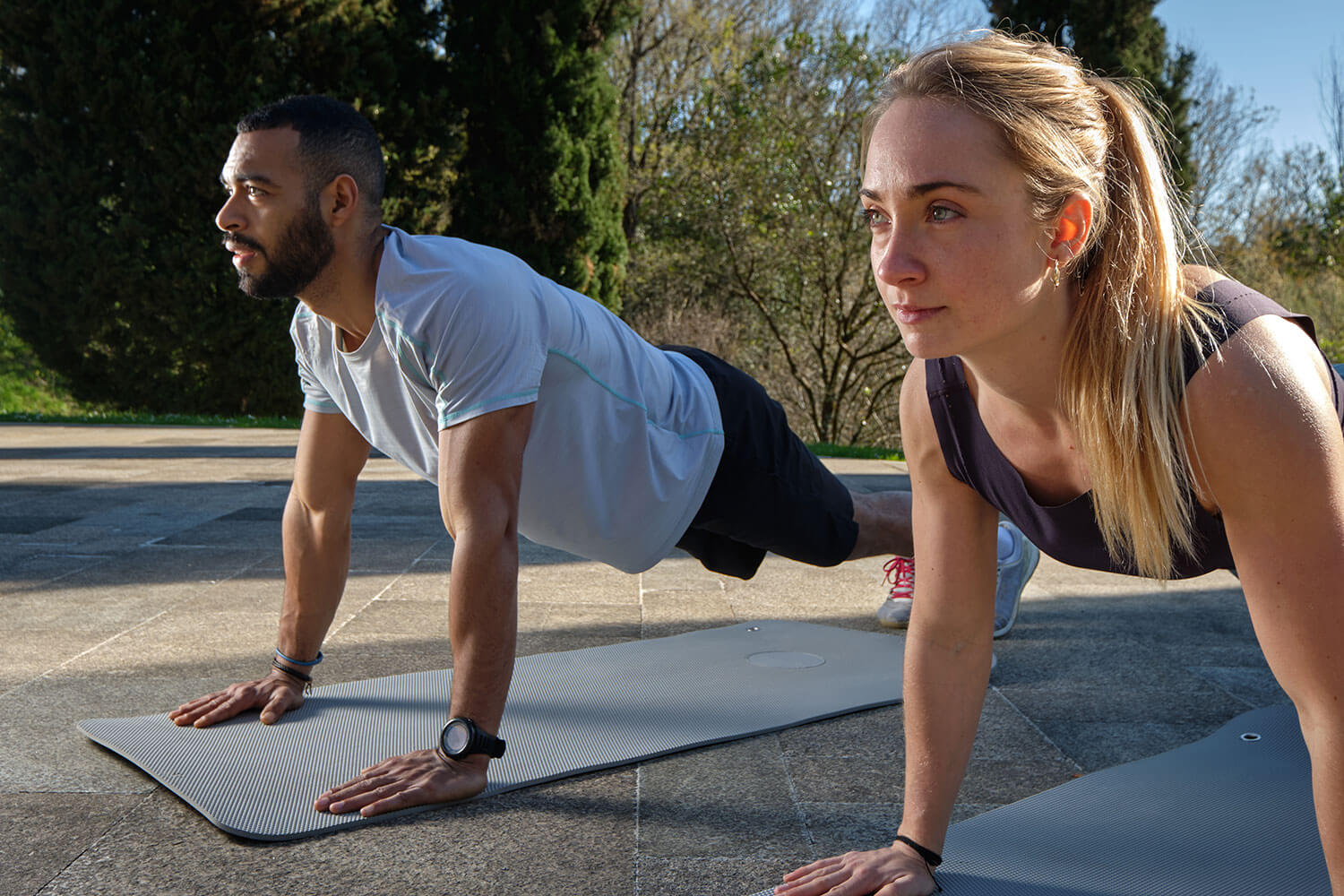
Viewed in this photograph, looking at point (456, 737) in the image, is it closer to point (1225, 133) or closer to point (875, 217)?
point (875, 217)

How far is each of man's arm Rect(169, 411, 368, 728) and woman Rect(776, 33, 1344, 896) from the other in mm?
1273

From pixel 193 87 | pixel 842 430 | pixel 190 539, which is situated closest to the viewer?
pixel 190 539

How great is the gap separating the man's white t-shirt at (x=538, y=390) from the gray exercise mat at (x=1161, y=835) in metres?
0.91

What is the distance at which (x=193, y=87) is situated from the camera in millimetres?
9875

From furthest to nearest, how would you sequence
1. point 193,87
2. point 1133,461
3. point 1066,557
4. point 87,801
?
point 193,87 < point 87,801 < point 1066,557 < point 1133,461

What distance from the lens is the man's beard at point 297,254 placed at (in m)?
1.95

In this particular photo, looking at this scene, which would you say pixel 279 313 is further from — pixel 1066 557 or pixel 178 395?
pixel 1066 557

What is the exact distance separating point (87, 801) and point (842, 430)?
10599mm

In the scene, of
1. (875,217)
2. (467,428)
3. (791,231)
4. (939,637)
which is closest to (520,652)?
(467,428)

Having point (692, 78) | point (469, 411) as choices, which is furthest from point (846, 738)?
point (692, 78)

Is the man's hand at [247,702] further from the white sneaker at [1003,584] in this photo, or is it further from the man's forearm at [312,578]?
the white sneaker at [1003,584]

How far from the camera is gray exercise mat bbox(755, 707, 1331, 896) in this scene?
4.91 feet

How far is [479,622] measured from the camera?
175cm

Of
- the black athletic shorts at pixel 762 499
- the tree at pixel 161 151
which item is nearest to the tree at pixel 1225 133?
the tree at pixel 161 151
